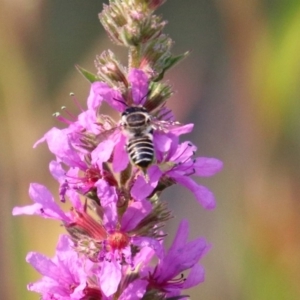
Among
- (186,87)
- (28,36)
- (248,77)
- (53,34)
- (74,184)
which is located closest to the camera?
(74,184)

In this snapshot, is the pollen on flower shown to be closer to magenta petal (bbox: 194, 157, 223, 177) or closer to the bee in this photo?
the bee

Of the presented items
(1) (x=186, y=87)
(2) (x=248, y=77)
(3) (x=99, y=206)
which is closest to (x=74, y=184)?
(3) (x=99, y=206)

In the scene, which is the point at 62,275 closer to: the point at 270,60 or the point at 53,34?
the point at 270,60

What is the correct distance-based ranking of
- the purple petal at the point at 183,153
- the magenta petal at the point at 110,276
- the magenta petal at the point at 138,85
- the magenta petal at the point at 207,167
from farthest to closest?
the magenta petal at the point at 207,167 < the purple petal at the point at 183,153 < the magenta petal at the point at 138,85 < the magenta petal at the point at 110,276

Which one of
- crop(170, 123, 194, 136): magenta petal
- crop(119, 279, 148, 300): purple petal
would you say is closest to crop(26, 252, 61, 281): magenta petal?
crop(119, 279, 148, 300): purple petal

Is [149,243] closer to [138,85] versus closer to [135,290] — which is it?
[135,290]

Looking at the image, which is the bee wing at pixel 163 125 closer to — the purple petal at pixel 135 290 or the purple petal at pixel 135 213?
the purple petal at pixel 135 213

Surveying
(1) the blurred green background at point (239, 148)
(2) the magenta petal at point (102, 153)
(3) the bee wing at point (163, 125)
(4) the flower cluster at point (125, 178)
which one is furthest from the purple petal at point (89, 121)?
(1) the blurred green background at point (239, 148)
